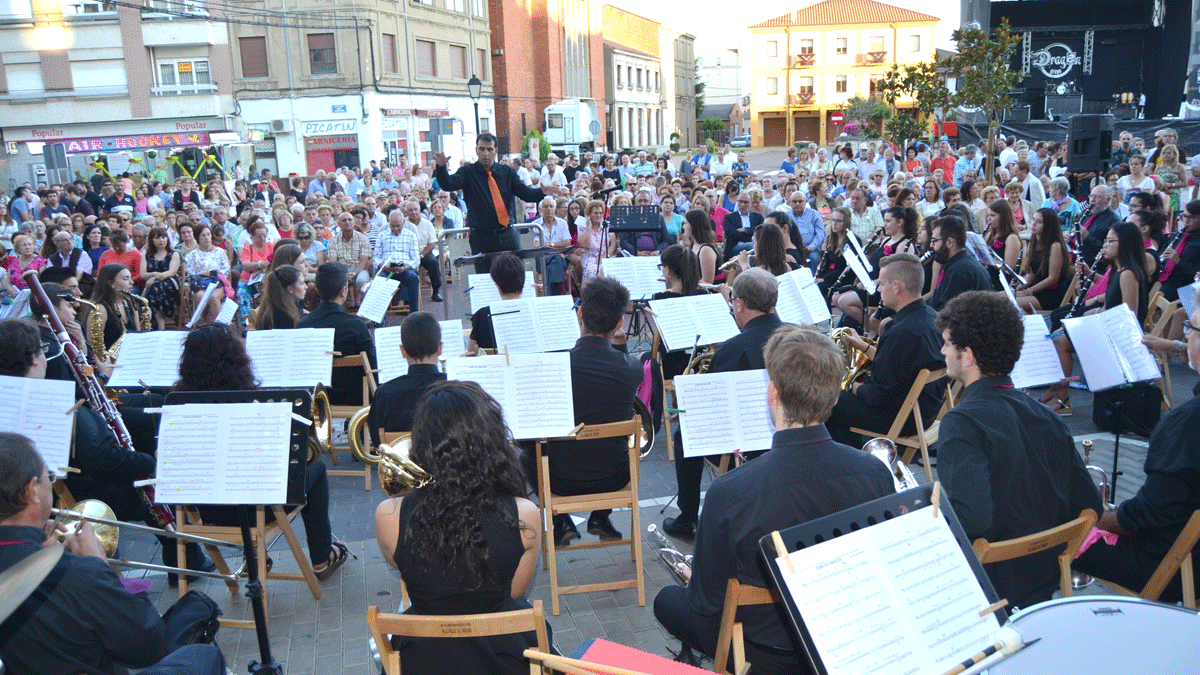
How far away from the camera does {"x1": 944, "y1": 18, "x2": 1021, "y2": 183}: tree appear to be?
531 inches

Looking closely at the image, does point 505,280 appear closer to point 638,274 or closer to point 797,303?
point 638,274

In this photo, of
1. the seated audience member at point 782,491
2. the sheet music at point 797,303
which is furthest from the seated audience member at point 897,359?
the seated audience member at point 782,491

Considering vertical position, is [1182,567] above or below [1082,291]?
below

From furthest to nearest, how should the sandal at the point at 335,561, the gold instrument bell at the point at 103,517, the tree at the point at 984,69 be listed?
the tree at the point at 984,69
the sandal at the point at 335,561
the gold instrument bell at the point at 103,517

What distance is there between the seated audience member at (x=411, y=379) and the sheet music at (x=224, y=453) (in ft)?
3.18

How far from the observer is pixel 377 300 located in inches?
257

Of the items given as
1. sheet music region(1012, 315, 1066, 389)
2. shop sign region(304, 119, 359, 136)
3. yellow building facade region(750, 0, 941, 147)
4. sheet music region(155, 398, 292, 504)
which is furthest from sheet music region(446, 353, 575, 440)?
yellow building facade region(750, 0, 941, 147)

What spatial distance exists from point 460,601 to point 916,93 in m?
16.2

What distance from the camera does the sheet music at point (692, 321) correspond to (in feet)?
17.1

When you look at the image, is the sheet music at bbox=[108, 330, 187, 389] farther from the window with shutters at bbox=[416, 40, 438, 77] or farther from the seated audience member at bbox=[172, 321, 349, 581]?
the window with shutters at bbox=[416, 40, 438, 77]

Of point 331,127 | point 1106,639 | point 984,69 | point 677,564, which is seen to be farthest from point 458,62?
point 1106,639

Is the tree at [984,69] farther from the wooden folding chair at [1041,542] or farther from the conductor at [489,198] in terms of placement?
the wooden folding chair at [1041,542]

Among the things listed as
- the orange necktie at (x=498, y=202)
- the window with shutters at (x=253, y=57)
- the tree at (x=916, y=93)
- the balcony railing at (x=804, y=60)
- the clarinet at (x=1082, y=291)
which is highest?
the balcony railing at (x=804, y=60)

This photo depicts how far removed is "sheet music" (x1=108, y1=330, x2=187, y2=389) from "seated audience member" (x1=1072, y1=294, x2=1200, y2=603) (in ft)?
15.8
